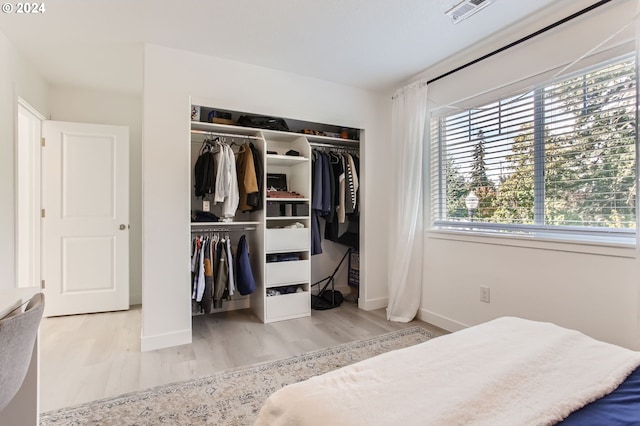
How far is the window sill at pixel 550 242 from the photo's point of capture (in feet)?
5.85

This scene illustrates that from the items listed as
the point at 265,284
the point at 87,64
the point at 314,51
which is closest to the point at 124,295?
the point at 265,284

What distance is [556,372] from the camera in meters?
1.01

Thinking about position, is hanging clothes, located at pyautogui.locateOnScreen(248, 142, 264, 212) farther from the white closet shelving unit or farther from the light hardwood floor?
the light hardwood floor

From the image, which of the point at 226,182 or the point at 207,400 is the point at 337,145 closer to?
the point at 226,182

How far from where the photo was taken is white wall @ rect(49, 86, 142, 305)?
137 inches

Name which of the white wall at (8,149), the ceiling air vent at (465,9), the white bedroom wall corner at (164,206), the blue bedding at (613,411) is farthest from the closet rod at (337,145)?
the blue bedding at (613,411)

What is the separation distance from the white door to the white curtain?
285 centimetres

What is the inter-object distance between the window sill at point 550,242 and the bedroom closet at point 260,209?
1.17 meters

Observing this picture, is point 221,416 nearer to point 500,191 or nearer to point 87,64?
point 500,191

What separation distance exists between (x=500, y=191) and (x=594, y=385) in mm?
1776

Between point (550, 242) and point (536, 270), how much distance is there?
0.72 ft

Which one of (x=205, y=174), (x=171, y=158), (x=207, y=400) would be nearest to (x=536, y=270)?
(x=207, y=400)

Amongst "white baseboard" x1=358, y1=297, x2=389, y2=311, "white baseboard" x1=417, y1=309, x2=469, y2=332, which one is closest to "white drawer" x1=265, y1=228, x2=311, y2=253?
"white baseboard" x1=358, y1=297, x2=389, y2=311

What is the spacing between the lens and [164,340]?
250cm
